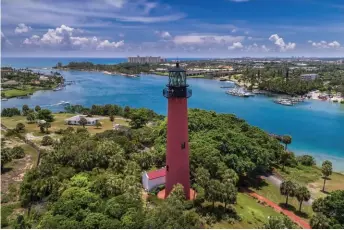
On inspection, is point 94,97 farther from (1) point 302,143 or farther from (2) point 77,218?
(2) point 77,218

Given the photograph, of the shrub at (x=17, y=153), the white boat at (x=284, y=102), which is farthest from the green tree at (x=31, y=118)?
the white boat at (x=284, y=102)

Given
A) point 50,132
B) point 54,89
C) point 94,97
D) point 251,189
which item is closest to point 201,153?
point 251,189

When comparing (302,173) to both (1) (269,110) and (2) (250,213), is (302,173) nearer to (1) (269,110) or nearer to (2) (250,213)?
(2) (250,213)

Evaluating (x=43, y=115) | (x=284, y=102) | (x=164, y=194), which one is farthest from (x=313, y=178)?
(x=284, y=102)

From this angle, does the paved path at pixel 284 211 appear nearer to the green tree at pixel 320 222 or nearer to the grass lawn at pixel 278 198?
the grass lawn at pixel 278 198

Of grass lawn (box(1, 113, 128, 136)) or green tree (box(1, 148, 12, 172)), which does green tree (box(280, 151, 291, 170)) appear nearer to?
grass lawn (box(1, 113, 128, 136))

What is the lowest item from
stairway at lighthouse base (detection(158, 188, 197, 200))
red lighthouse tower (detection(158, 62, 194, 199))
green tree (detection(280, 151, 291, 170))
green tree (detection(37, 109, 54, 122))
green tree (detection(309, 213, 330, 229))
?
green tree (detection(280, 151, 291, 170))

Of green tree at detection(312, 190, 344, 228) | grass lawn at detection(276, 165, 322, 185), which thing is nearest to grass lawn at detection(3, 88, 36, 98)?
grass lawn at detection(276, 165, 322, 185)
